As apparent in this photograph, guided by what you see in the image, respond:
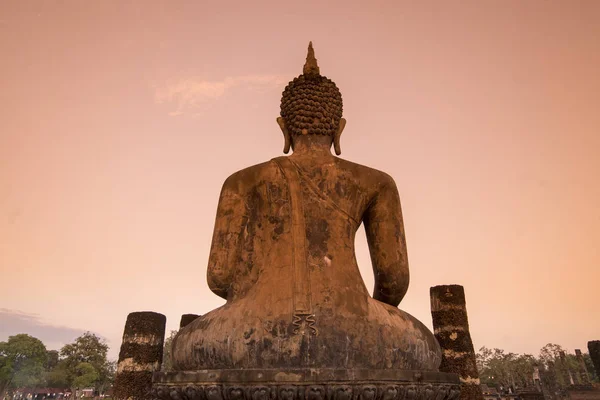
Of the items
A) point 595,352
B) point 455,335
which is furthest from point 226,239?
point 595,352

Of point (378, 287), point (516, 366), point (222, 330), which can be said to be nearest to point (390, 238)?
point (378, 287)

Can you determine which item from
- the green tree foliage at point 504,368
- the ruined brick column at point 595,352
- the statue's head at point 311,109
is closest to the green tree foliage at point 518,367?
the green tree foliage at point 504,368

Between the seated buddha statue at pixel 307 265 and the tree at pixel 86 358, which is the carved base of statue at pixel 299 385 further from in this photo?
the tree at pixel 86 358

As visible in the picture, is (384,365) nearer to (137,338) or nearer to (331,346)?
(331,346)

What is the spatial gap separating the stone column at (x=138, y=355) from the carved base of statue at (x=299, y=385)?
7.35 metres

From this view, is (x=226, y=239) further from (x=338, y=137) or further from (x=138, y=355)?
(x=138, y=355)

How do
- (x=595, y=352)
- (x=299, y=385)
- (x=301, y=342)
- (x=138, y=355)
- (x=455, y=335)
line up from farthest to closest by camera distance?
(x=595, y=352), (x=455, y=335), (x=138, y=355), (x=301, y=342), (x=299, y=385)

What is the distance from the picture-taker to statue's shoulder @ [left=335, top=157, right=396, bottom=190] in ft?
9.24

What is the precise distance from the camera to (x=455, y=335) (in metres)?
8.82

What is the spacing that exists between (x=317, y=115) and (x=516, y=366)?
189 ft

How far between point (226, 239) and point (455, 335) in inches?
297

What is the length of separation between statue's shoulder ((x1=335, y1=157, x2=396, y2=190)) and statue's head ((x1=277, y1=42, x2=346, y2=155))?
357mm

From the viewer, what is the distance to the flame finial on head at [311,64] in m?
3.28

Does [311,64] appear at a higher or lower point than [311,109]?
higher
